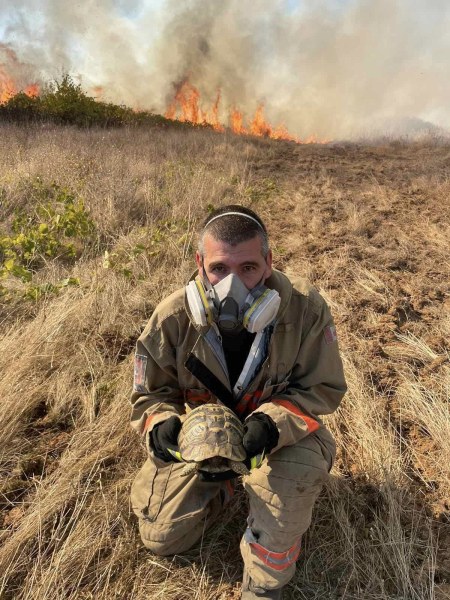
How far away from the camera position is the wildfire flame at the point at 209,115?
722 inches

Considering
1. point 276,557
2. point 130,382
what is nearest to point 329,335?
point 276,557

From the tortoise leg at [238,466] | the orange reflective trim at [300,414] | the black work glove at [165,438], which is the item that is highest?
the orange reflective trim at [300,414]

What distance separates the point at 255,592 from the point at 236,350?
3.72ft

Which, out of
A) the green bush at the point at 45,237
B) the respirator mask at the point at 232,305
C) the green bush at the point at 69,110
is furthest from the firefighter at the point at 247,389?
the green bush at the point at 69,110

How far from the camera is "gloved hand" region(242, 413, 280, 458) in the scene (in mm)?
1677

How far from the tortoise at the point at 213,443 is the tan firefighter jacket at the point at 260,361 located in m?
0.27

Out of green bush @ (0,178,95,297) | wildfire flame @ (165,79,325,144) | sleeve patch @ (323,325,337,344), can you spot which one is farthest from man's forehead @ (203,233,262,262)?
wildfire flame @ (165,79,325,144)

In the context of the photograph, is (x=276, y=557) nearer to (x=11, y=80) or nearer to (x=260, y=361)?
(x=260, y=361)

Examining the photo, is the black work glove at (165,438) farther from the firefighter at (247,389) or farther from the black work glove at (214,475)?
the black work glove at (214,475)

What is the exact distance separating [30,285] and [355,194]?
5657 mm

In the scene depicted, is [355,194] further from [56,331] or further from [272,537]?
[272,537]

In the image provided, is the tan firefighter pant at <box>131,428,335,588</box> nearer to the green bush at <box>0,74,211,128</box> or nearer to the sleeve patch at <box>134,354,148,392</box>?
the sleeve patch at <box>134,354,148,392</box>

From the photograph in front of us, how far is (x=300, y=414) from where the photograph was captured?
192cm

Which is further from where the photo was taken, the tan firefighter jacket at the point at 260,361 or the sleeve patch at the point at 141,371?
the sleeve patch at the point at 141,371
